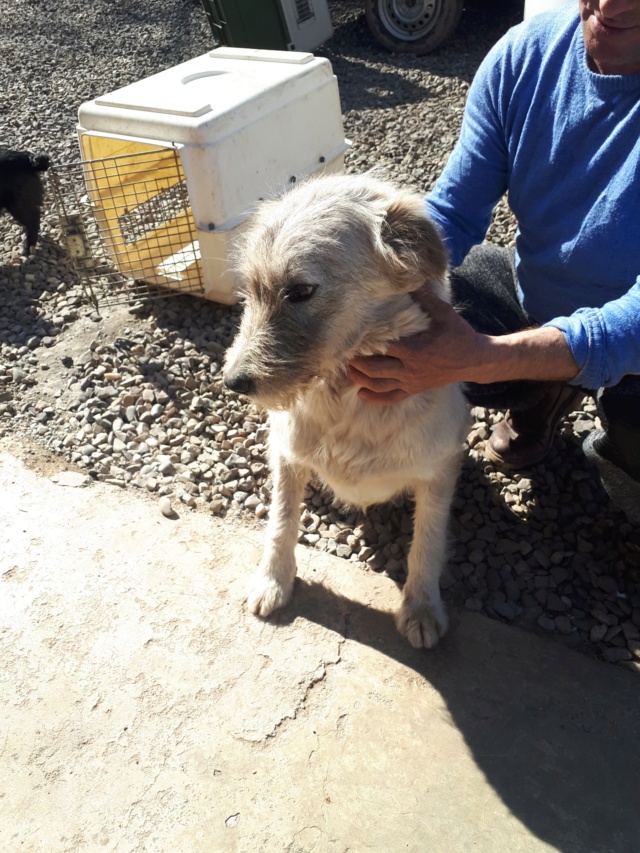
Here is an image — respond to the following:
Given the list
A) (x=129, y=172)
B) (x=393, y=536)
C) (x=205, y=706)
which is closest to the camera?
(x=205, y=706)

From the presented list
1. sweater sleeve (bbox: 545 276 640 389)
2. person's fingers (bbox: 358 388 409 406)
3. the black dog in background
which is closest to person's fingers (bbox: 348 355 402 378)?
person's fingers (bbox: 358 388 409 406)

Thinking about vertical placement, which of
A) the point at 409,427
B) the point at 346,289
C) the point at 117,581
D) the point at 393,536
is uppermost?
the point at 346,289

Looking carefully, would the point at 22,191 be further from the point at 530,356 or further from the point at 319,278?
the point at 530,356

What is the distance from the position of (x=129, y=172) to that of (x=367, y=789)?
11.9 ft

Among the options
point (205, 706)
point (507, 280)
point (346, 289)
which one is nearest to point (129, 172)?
point (507, 280)

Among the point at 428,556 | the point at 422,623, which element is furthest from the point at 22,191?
the point at 422,623

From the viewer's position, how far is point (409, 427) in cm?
238

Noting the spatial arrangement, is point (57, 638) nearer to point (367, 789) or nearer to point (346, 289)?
point (367, 789)

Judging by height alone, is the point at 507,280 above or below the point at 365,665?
above

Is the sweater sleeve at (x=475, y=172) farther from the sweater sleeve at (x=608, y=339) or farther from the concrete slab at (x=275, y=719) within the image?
the concrete slab at (x=275, y=719)

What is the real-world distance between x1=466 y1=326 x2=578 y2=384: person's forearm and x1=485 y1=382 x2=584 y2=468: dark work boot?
0.97 meters

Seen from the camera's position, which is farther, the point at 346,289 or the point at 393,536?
the point at 393,536

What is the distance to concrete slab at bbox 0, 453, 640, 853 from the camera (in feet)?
6.70

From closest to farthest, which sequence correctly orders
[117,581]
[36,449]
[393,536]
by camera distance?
[117,581] → [393,536] → [36,449]
